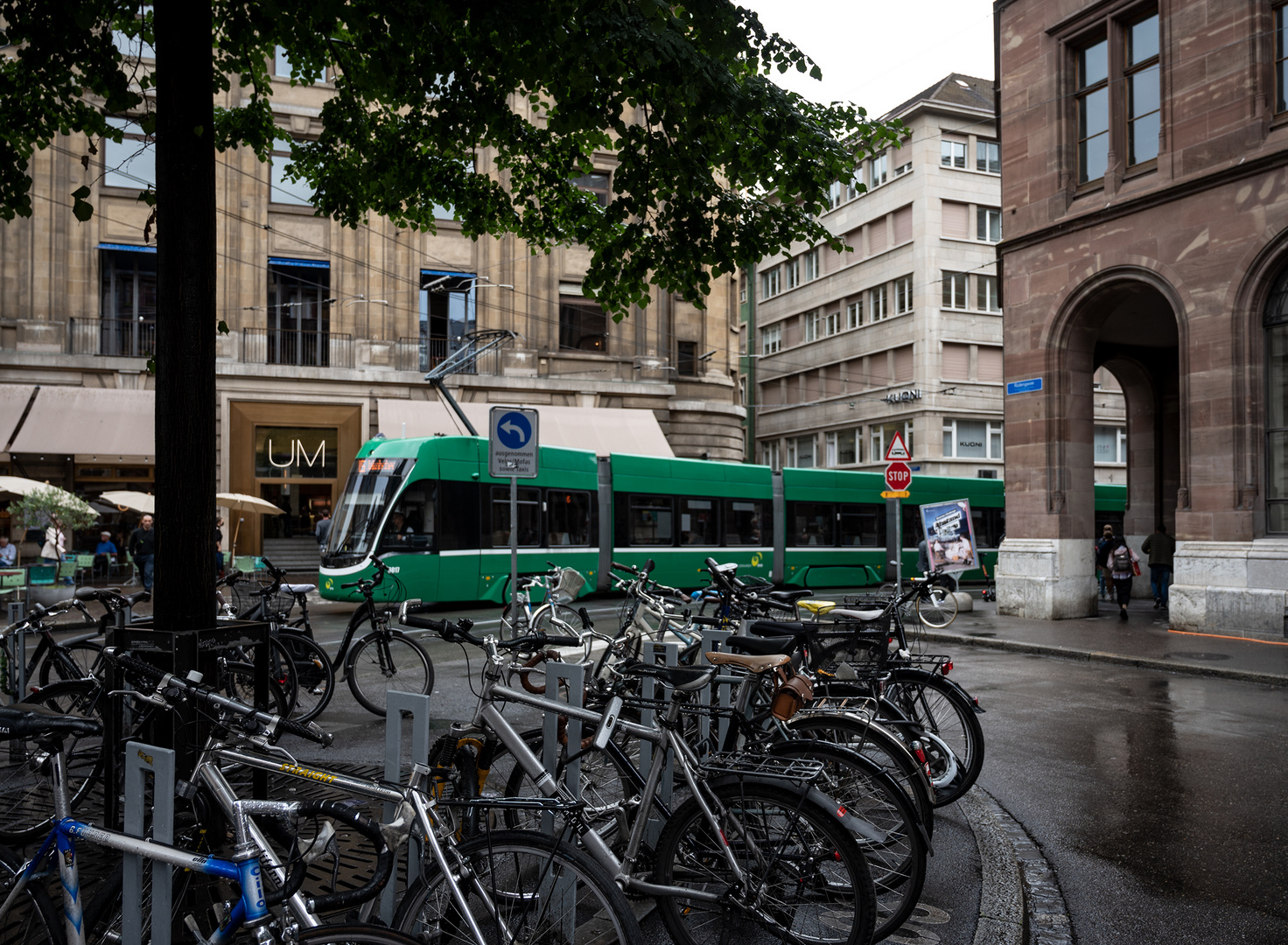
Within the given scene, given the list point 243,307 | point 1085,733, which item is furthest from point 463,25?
point 243,307

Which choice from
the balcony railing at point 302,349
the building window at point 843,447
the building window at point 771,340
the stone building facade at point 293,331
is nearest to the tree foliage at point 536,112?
the stone building facade at point 293,331

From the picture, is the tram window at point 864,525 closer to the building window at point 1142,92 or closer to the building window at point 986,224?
the building window at point 1142,92

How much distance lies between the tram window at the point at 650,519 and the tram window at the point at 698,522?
378mm

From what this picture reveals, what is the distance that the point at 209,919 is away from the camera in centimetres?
253

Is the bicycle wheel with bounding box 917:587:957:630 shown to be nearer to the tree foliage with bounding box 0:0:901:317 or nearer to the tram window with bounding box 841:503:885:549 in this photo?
the tram window with bounding box 841:503:885:549

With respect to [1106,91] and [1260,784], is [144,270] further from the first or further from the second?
[1260,784]

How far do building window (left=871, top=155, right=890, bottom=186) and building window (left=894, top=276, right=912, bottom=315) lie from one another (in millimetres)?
4987

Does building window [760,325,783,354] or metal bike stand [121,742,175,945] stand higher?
building window [760,325,783,354]

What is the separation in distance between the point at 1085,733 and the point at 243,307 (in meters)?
26.0

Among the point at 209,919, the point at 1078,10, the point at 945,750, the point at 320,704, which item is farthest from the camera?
the point at 1078,10

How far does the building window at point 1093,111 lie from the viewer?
16.0m

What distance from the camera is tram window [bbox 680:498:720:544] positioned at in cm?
2155

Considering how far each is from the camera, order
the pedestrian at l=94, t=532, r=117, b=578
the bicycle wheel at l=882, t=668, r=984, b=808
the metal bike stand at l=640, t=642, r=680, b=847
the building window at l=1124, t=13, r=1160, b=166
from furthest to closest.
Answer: the pedestrian at l=94, t=532, r=117, b=578 < the building window at l=1124, t=13, r=1160, b=166 < the bicycle wheel at l=882, t=668, r=984, b=808 < the metal bike stand at l=640, t=642, r=680, b=847

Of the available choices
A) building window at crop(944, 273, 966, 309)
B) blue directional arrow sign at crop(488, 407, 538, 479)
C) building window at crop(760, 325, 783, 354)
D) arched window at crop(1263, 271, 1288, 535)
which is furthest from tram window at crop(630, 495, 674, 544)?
building window at crop(760, 325, 783, 354)
